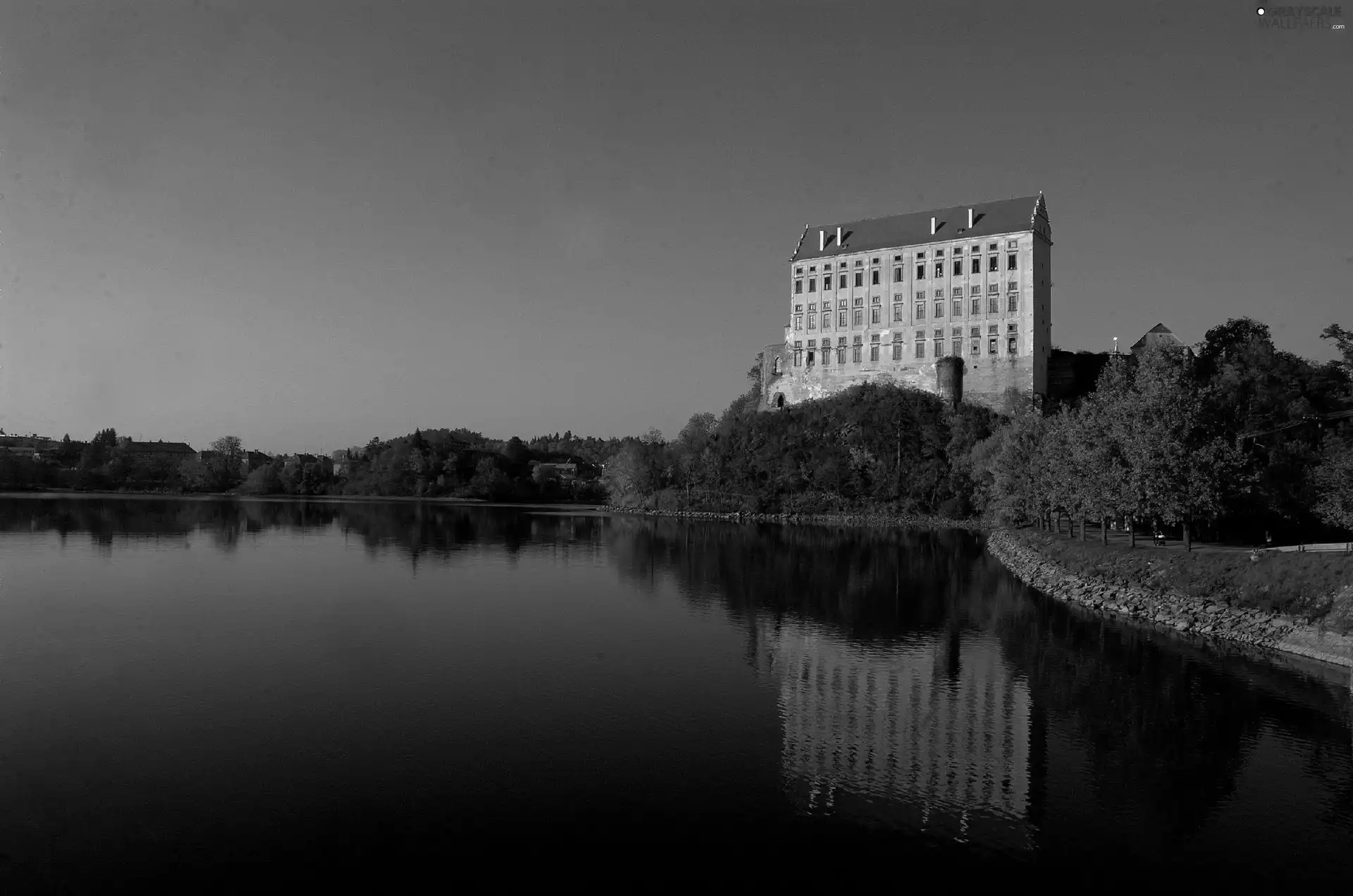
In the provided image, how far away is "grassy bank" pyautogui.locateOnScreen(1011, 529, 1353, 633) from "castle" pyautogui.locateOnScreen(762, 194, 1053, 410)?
42.5 m

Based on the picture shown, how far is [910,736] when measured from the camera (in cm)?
1617

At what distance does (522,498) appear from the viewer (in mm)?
140500

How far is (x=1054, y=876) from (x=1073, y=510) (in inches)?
1324

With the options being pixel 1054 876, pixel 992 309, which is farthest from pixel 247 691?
pixel 992 309

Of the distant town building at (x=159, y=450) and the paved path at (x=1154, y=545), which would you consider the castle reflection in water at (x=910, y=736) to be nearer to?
the paved path at (x=1154, y=545)

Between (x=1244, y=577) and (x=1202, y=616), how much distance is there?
1707 millimetres

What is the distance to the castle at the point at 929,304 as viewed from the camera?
7450 cm

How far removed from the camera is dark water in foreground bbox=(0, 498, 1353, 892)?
11.4 metres

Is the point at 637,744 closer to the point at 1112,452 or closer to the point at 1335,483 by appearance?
the point at 1112,452

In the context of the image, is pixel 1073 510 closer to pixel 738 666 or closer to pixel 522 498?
pixel 738 666

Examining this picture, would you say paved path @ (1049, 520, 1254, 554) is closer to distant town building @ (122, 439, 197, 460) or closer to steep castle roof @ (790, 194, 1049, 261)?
steep castle roof @ (790, 194, 1049, 261)

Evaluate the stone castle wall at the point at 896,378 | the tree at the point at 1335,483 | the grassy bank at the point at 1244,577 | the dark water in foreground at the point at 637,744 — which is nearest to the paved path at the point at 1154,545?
the grassy bank at the point at 1244,577

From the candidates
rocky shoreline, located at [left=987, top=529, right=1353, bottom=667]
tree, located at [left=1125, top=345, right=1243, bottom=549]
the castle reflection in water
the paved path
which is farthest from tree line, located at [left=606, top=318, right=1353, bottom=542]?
the castle reflection in water

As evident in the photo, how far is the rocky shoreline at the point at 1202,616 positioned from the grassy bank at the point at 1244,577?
25 centimetres
